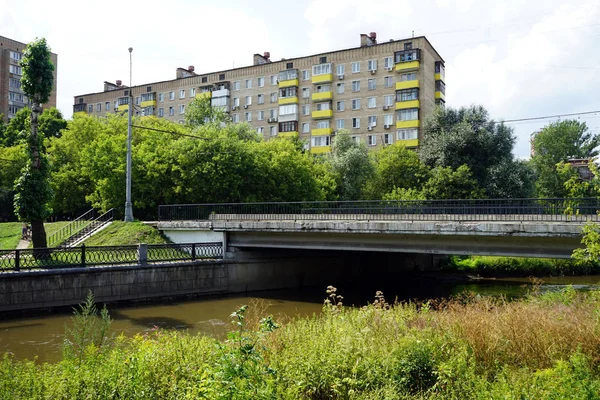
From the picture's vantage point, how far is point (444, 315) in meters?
9.84

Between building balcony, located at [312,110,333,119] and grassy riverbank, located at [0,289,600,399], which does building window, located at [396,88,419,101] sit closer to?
building balcony, located at [312,110,333,119]

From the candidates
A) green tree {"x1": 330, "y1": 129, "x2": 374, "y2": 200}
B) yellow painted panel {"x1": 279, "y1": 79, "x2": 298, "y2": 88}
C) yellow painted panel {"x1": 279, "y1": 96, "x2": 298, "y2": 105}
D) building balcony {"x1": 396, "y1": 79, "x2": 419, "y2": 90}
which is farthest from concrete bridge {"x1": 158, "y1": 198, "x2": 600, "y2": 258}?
yellow painted panel {"x1": 279, "y1": 79, "x2": 298, "y2": 88}

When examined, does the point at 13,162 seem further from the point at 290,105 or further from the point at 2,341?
the point at 2,341

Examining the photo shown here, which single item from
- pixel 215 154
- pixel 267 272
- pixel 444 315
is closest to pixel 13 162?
pixel 215 154

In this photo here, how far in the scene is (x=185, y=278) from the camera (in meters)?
24.0

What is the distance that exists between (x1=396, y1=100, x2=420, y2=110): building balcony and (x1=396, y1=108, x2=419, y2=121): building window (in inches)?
12.4

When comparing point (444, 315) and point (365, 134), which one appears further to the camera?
point (365, 134)

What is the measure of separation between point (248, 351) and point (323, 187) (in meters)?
36.0

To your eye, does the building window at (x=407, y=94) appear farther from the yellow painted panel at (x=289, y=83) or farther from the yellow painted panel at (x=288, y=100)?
the yellow painted panel at (x=289, y=83)

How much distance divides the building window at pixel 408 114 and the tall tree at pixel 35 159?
3743 centimetres

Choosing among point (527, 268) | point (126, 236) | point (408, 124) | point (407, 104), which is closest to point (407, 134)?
point (408, 124)

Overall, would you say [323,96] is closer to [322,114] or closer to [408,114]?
[322,114]

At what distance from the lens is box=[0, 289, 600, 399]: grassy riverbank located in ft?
20.7

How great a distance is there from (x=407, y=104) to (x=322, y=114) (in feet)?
32.5
